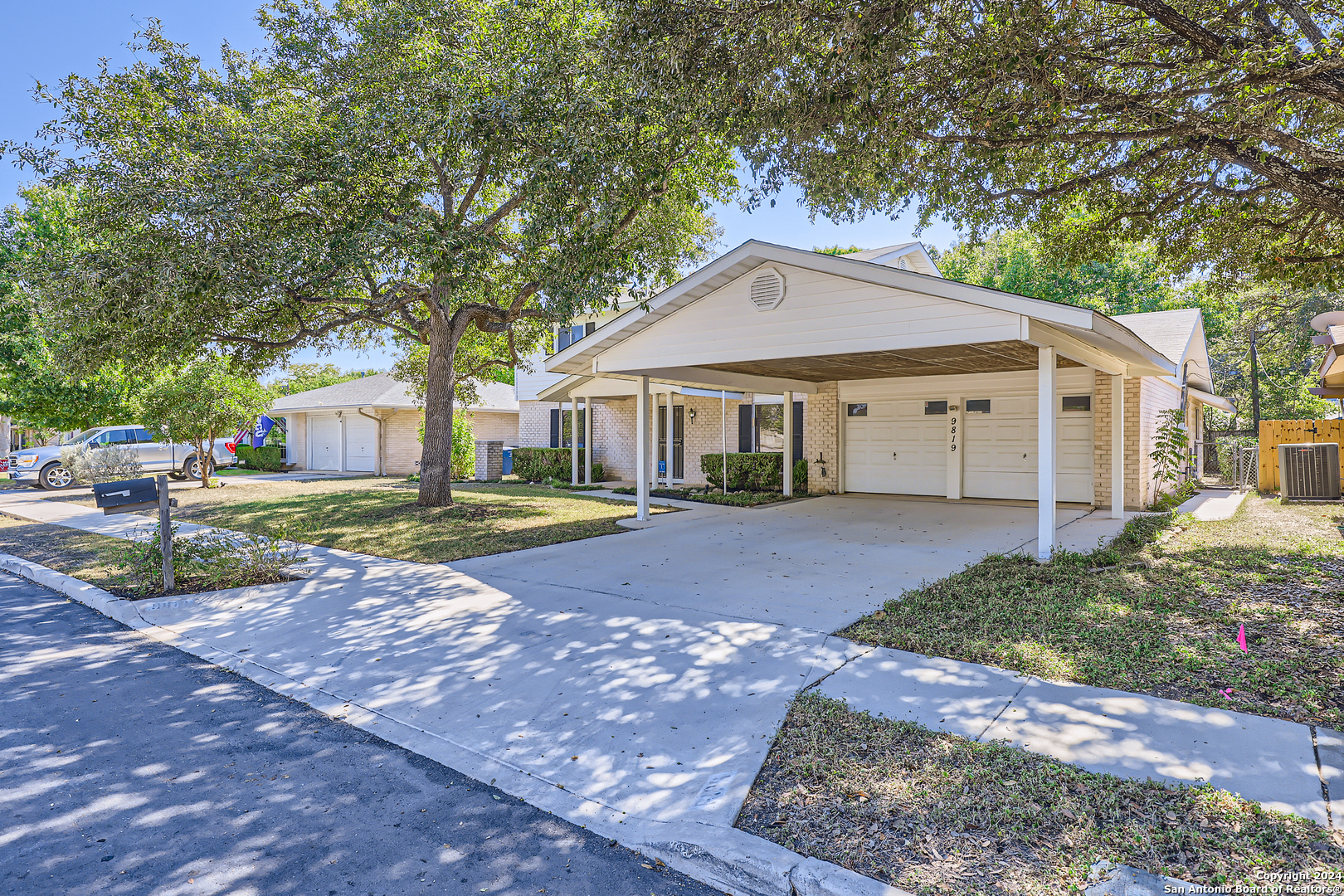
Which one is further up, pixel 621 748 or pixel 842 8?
pixel 842 8

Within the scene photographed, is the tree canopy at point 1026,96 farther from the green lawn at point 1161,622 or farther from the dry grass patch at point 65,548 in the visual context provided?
the dry grass patch at point 65,548

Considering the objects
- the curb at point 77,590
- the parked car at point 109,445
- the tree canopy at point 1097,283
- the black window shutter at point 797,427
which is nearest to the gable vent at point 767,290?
the curb at point 77,590

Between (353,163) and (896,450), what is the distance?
1159cm

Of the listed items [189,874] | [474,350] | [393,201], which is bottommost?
[189,874]

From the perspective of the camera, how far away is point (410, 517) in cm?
1230

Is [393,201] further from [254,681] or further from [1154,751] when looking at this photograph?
[1154,751]

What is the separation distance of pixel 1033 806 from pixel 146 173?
447 inches

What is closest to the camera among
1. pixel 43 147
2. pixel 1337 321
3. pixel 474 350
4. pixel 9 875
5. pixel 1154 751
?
pixel 9 875

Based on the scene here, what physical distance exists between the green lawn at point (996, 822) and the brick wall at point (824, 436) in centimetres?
1244

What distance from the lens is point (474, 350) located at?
16609 mm

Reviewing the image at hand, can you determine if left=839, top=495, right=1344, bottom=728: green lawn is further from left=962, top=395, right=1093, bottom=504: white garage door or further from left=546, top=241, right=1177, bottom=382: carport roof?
left=962, top=395, right=1093, bottom=504: white garage door

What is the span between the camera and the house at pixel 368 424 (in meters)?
25.3

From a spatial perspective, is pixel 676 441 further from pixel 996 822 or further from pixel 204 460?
pixel 996 822

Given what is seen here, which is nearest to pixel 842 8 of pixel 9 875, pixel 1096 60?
pixel 1096 60
